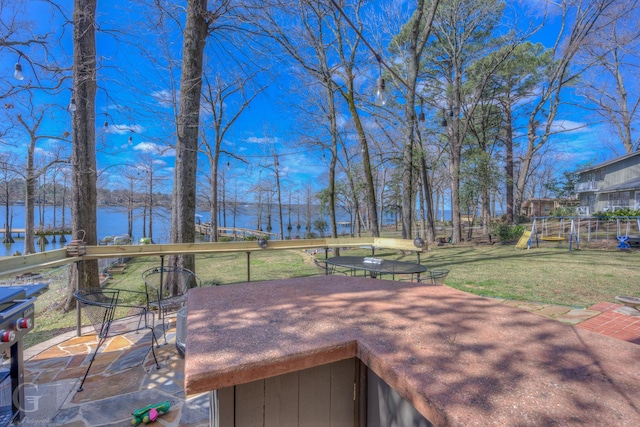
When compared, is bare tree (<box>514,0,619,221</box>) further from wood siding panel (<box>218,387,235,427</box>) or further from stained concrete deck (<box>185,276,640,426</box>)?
wood siding panel (<box>218,387,235,427</box>)

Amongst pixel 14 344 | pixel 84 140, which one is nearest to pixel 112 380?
pixel 14 344

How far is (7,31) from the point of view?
11.3 feet

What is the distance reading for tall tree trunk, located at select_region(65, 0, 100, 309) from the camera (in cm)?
418

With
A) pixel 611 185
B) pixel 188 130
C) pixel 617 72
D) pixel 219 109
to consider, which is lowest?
pixel 188 130

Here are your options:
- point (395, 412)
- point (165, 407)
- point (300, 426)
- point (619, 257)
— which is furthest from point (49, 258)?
point (619, 257)

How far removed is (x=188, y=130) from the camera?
14.5 feet

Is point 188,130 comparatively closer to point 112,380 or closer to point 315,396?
point 112,380

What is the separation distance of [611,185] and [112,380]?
89.0 ft

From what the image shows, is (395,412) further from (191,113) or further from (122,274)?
(122,274)

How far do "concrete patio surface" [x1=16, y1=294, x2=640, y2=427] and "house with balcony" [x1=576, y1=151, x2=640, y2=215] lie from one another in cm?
1977

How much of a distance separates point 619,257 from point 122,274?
13989 mm

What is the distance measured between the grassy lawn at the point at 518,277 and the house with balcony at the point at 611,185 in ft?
38.6

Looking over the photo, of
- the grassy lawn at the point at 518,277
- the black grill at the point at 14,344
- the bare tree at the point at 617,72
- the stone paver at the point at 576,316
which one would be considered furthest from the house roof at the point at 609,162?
the black grill at the point at 14,344

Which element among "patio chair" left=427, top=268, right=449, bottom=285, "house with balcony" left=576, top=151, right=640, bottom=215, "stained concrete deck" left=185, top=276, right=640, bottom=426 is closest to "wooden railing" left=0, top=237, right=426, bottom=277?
"patio chair" left=427, top=268, right=449, bottom=285
